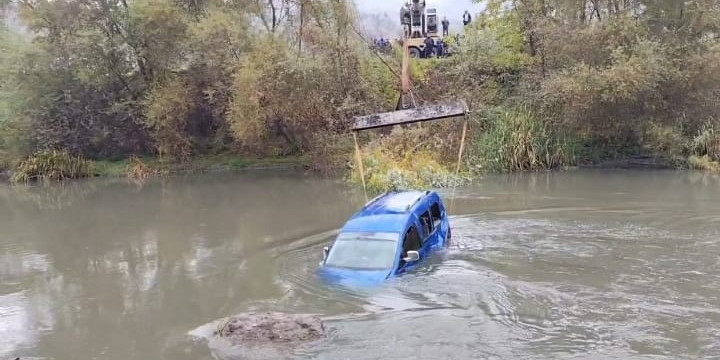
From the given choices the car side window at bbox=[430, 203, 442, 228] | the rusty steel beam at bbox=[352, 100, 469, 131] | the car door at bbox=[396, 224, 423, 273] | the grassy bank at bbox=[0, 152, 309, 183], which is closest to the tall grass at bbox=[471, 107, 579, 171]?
the grassy bank at bbox=[0, 152, 309, 183]

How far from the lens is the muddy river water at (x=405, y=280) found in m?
9.36

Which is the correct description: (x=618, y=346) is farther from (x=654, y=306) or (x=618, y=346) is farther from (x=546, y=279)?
(x=546, y=279)

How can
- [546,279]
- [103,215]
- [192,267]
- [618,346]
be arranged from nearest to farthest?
[618,346] < [546,279] < [192,267] < [103,215]

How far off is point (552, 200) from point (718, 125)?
33.0ft

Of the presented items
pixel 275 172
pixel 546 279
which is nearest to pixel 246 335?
pixel 546 279

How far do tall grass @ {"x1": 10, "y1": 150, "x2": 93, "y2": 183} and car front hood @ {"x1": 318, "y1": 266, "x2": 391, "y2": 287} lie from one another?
72.8 feet

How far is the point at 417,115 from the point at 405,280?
4.09 m

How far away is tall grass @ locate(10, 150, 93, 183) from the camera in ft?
97.9

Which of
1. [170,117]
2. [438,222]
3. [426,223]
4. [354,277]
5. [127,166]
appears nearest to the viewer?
[354,277]

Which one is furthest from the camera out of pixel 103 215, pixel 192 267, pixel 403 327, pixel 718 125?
pixel 718 125

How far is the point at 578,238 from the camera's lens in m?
14.6

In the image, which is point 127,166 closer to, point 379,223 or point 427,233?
point 427,233

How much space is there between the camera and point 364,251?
11680mm

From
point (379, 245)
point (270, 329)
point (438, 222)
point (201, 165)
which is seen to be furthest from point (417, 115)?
point (201, 165)
